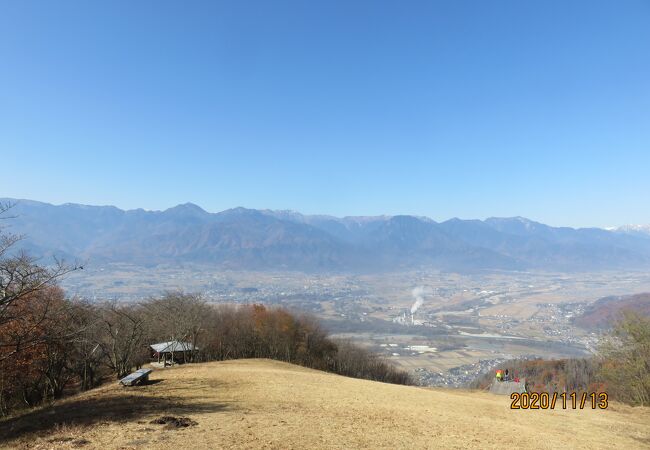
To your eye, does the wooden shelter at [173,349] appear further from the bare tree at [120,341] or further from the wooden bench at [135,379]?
the wooden bench at [135,379]

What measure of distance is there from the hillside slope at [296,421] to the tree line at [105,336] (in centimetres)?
352

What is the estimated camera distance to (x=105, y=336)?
34.7 meters

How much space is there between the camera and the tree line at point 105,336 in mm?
16844

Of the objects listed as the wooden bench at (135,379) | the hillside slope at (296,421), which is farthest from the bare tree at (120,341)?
the wooden bench at (135,379)

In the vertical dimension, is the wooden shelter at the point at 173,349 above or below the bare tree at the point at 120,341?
below

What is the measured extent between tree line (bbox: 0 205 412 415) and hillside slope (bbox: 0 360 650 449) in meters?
3.52

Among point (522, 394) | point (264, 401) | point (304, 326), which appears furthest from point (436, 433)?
point (304, 326)

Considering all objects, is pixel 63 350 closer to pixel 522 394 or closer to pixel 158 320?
pixel 158 320

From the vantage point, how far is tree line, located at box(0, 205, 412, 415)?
16.8 meters

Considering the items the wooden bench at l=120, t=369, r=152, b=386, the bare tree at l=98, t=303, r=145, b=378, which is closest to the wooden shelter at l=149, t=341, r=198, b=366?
the bare tree at l=98, t=303, r=145, b=378

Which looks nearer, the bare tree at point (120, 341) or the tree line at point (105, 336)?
the tree line at point (105, 336)
